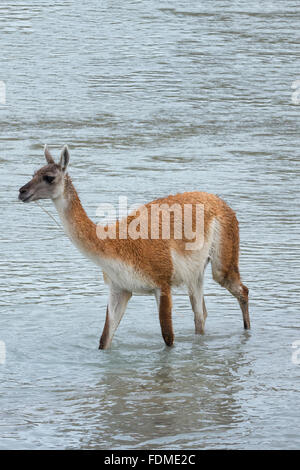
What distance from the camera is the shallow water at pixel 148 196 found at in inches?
236

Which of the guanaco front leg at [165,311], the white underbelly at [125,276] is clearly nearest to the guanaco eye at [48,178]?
the white underbelly at [125,276]

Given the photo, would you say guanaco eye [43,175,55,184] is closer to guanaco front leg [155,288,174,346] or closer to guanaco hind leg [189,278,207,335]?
guanaco front leg [155,288,174,346]

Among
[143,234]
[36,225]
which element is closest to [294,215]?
[36,225]

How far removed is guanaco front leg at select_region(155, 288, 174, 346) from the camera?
23.5ft

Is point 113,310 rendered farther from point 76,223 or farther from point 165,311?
point 76,223

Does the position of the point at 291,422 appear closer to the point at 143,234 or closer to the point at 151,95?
the point at 143,234

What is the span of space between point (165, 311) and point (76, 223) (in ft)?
3.06

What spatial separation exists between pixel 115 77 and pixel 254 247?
389 inches

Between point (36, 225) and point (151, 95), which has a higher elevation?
point (36, 225)

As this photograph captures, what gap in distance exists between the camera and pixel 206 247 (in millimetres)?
7559

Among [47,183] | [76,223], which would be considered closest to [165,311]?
[76,223]

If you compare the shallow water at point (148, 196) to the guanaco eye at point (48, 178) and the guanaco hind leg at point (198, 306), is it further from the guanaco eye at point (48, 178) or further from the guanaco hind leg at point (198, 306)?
the guanaco eye at point (48, 178)

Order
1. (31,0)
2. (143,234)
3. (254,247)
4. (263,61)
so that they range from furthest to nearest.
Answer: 1. (31,0)
2. (263,61)
3. (254,247)
4. (143,234)

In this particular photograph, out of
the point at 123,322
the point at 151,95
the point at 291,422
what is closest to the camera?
the point at 291,422
